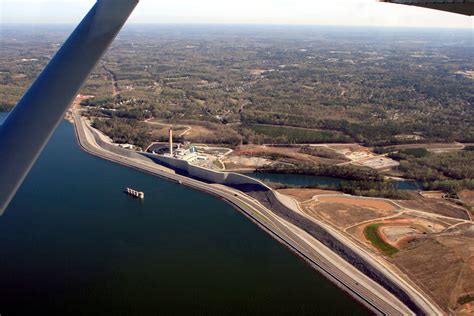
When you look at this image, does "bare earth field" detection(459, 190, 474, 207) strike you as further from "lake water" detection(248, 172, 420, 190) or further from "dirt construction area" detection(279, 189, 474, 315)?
"lake water" detection(248, 172, 420, 190)

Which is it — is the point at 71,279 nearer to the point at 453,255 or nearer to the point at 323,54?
the point at 453,255

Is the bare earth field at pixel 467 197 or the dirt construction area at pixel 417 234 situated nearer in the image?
the dirt construction area at pixel 417 234

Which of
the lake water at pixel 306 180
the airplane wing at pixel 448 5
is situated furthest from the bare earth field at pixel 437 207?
the airplane wing at pixel 448 5

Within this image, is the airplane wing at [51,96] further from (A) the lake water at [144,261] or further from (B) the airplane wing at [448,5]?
(A) the lake water at [144,261]

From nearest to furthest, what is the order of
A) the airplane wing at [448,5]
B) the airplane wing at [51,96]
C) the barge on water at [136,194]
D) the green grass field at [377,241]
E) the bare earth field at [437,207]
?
the airplane wing at [51,96]
the airplane wing at [448,5]
the green grass field at [377,241]
the bare earth field at [437,207]
the barge on water at [136,194]

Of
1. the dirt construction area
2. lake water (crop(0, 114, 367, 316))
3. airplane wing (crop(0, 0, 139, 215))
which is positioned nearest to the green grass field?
the dirt construction area

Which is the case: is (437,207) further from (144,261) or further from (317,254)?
(144,261)

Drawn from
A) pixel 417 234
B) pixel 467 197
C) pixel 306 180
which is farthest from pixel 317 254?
pixel 467 197

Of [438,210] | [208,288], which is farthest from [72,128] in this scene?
[438,210]
